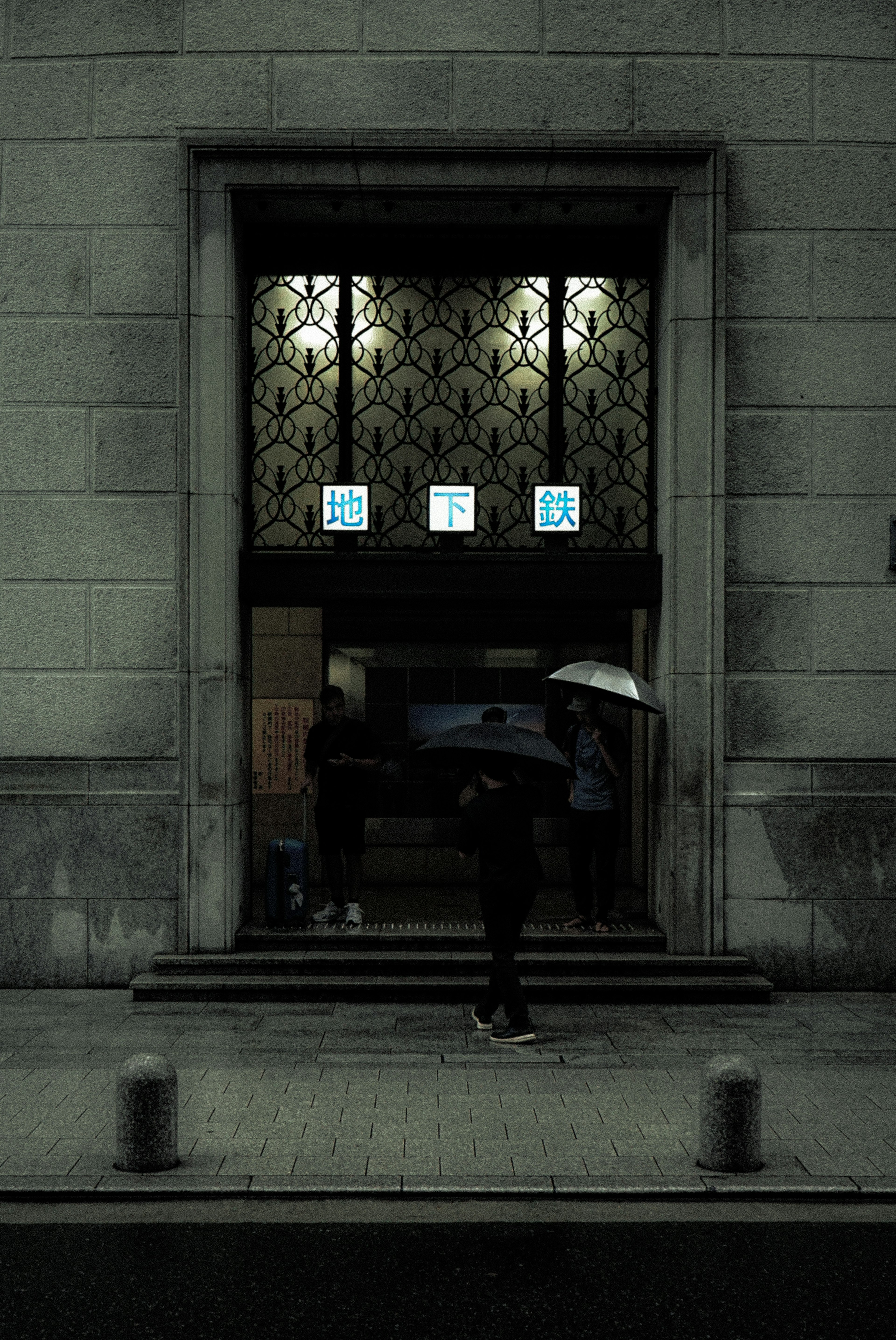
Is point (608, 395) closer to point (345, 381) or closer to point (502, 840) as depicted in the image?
point (345, 381)

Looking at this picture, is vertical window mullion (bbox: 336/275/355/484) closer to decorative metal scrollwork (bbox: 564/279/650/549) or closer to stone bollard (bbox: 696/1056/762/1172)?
decorative metal scrollwork (bbox: 564/279/650/549)

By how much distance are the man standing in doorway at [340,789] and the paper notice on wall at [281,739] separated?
2374mm

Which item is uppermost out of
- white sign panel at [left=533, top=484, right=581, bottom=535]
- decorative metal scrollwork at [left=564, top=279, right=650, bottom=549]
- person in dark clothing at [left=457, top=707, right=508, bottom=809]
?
decorative metal scrollwork at [left=564, top=279, right=650, bottom=549]

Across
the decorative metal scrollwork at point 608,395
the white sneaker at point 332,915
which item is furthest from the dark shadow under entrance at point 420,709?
the decorative metal scrollwork at point 608,395

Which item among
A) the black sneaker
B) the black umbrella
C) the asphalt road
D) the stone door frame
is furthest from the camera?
the stone door frame

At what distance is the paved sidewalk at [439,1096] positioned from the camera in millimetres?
5785

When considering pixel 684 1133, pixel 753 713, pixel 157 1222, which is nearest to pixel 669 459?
pixel 753 713

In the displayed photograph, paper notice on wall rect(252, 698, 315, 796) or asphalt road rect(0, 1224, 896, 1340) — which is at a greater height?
paper notice on wall rect(252, 698, 315, 796)

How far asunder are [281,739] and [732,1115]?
837 centimetres

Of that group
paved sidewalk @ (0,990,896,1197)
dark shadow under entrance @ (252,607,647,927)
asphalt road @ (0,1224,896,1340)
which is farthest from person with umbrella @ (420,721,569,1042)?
dark shadow under entrance @ (252,607,647,927)

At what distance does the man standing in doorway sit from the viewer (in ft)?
35.8

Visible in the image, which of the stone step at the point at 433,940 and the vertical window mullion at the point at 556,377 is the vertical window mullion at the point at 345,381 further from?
the stone step at the point at 433,940

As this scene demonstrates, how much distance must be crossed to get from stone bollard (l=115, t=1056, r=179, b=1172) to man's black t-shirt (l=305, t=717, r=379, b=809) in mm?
5134

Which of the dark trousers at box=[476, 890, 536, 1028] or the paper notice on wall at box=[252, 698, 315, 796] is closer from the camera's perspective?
the dark trousers at box=[476, 890, 536, 1028]
